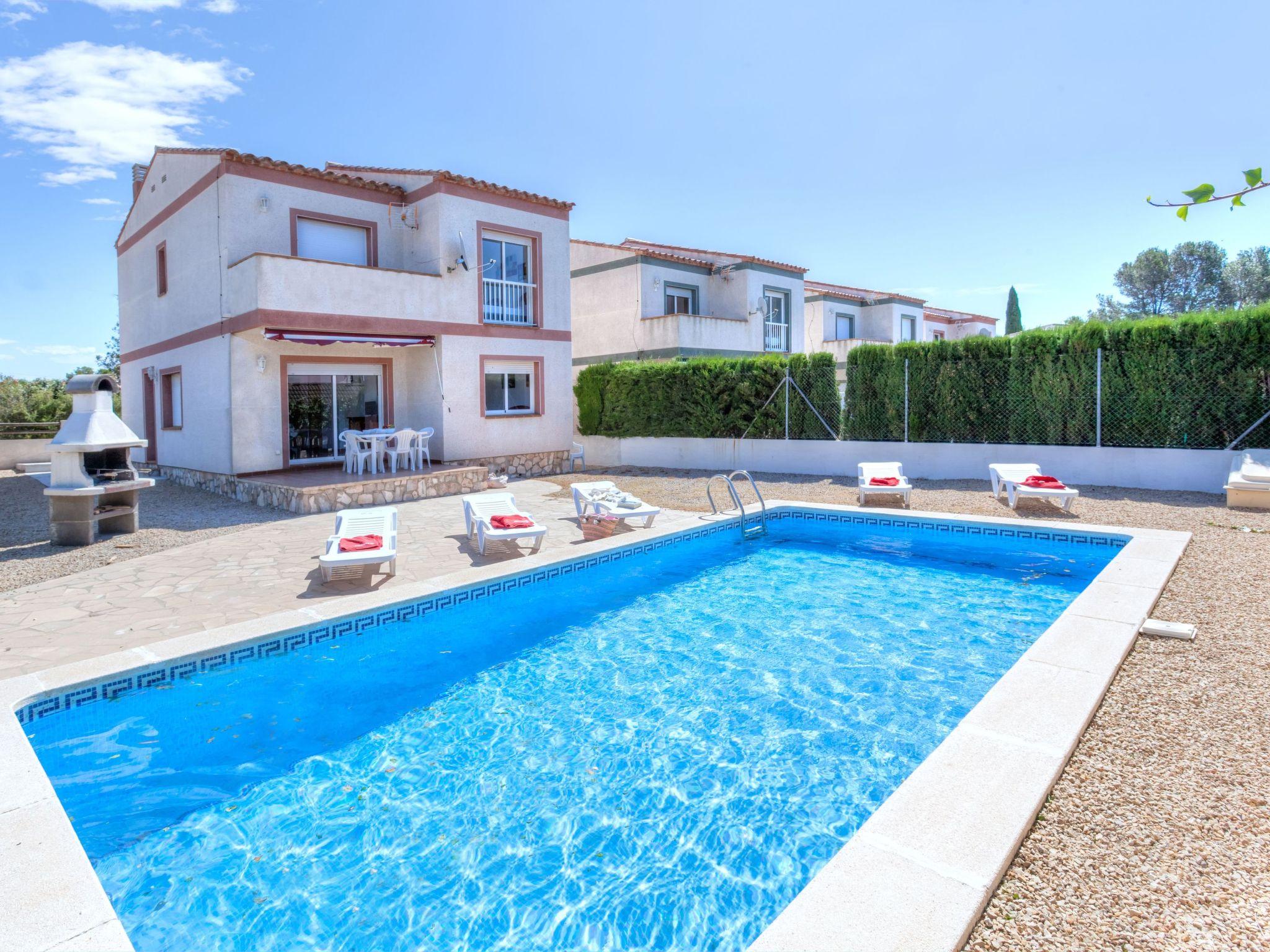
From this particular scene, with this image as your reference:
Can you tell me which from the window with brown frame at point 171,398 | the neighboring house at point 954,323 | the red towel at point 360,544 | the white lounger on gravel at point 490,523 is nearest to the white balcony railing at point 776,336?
the neighboring house at point 954,323

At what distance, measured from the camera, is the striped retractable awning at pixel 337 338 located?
53.6 feet

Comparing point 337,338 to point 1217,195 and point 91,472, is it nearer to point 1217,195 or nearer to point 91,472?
point 91,472

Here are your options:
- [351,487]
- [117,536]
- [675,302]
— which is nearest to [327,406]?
[351,487]

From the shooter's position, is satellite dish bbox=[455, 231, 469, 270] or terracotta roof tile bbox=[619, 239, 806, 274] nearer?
satellite dish bbox=[455, 231, 469, 270]

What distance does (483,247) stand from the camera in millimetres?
20719

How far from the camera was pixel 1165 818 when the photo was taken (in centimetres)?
371

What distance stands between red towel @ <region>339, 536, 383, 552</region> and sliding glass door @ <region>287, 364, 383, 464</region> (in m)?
10.3

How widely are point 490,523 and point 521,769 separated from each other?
5876 mm

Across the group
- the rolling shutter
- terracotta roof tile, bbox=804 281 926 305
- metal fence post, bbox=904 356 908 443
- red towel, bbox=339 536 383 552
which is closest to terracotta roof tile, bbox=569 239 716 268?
the rolling shutter

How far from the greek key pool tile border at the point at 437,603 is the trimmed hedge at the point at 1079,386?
6.45m

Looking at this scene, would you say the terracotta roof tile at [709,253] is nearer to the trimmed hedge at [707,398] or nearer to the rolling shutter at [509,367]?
the trimmed hedge at [707,398]

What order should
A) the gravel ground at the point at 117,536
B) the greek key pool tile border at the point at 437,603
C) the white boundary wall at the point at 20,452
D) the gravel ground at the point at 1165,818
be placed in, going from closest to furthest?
the gravel ground at the point at 1165,818, the greek key pool tile border at the point at 437,603, the gravel ground at the point at 117,536, the white boundary wall at the point at 20,452

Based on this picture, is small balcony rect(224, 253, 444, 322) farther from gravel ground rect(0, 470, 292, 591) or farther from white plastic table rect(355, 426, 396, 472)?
gravel ground rect(0, 470, 292, 591)

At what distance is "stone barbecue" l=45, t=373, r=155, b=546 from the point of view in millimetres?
11727
